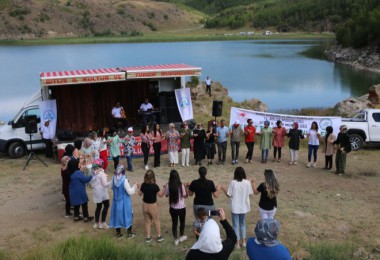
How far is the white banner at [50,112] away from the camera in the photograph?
1525cm

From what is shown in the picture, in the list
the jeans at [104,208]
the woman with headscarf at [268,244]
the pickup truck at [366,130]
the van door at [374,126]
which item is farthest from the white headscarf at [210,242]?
the van door at [374,126]

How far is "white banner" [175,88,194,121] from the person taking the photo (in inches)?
675

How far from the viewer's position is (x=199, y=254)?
4.91m

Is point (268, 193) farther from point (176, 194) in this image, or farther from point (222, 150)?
point (222, 150)

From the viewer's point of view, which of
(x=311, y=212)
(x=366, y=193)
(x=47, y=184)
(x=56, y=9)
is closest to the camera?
(x=311, y=212)

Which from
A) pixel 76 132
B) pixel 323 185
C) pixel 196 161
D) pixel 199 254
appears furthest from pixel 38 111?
pixel 199 254

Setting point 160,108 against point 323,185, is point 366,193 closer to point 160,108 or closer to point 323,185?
point 323,185

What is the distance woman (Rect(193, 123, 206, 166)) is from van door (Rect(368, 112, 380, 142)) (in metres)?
6.50

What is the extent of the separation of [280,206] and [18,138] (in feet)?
32.4

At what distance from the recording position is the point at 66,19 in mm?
169875

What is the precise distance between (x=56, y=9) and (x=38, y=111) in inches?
6688

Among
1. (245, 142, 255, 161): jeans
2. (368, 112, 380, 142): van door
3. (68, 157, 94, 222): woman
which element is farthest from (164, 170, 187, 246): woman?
(368, 112, 380, 142): van door

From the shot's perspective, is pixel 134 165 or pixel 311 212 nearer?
pixel 311 212

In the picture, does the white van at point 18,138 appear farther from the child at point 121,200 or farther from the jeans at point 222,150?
the child at point 121,200
